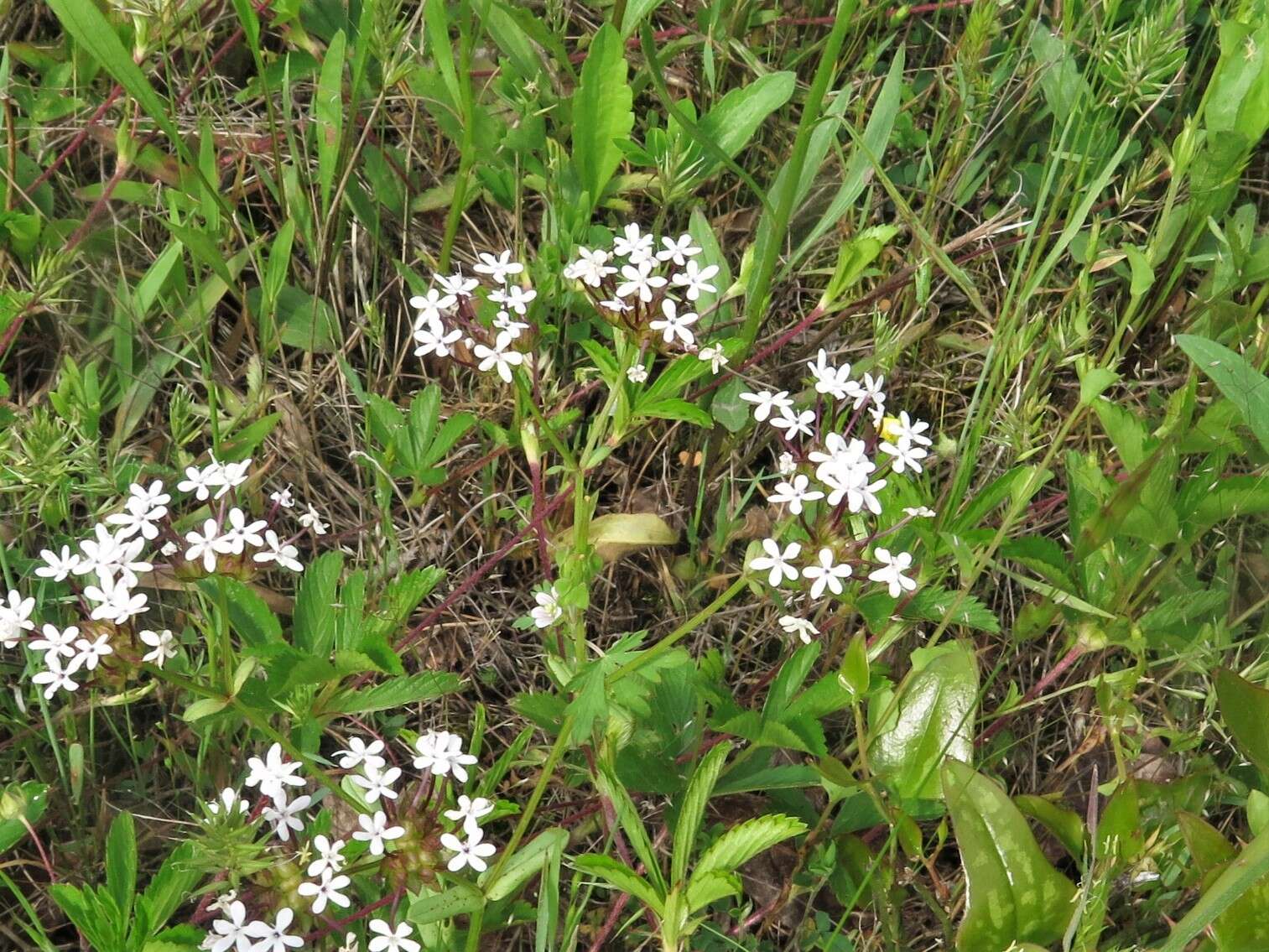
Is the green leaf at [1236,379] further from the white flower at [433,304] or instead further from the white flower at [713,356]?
the white flower at [433,304]

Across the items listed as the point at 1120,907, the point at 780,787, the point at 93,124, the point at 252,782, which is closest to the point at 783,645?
the point at 780,787

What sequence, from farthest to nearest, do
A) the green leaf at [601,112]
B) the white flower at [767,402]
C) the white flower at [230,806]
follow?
the green leaf at [601,112] → the white flower at [767,402] → the white flower at [230,806]

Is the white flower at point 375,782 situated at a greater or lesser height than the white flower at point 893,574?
lesser

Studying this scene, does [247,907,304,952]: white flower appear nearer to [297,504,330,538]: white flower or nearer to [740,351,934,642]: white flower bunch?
[297,504,330,538]: white flower

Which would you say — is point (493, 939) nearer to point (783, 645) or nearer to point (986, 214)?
point (783, 645)

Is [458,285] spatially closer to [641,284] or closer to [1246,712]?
[641,284]

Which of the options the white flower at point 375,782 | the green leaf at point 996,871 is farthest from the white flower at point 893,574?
the white flower at point 375,782
